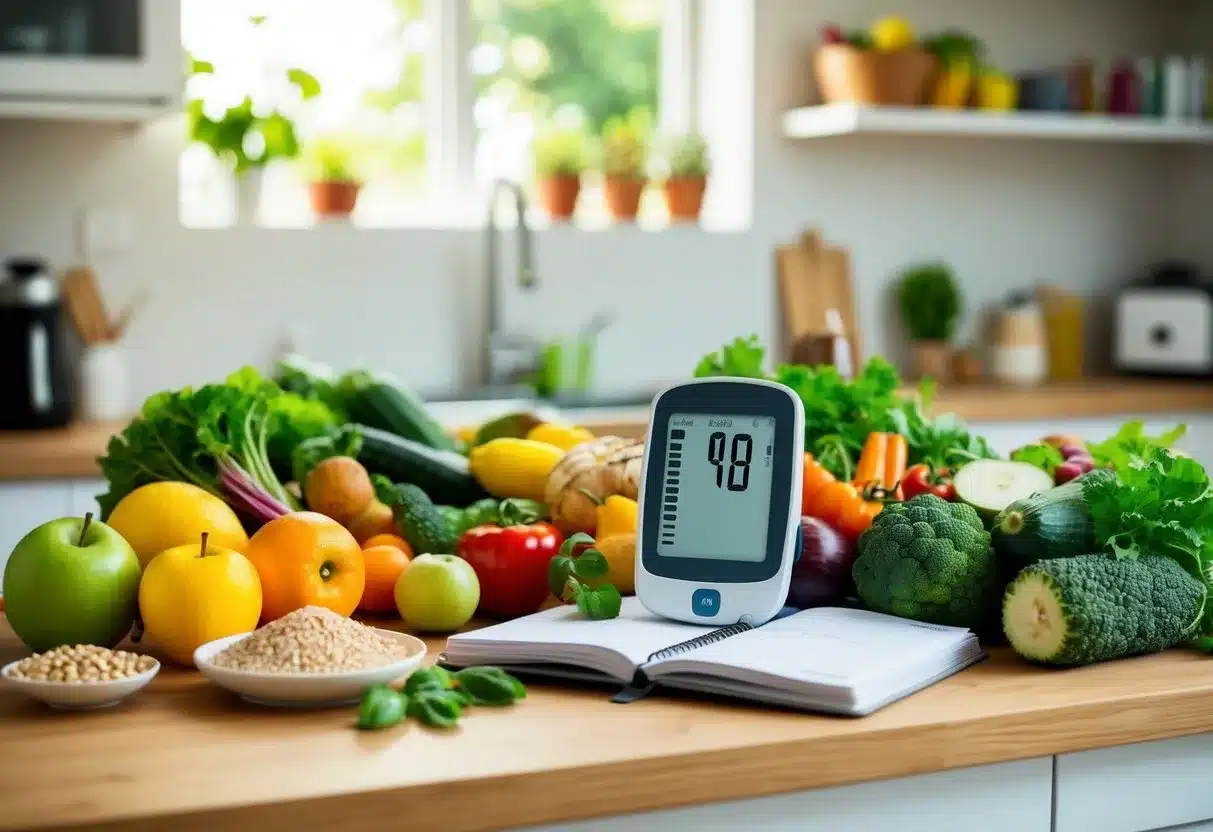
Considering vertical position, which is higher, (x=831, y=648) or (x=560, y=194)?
(x=560, y=194)

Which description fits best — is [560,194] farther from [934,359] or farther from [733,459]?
[733,459]

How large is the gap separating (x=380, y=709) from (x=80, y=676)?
0.26m

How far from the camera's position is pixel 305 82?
3797 mm

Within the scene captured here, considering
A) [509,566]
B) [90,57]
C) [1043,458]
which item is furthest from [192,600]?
[90,57]

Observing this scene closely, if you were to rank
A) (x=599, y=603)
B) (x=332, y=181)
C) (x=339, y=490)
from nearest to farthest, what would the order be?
(x=599, y=603)
(x=339, y=490)
(x=332, y=181)

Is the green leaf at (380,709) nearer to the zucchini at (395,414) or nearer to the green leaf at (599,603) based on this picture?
the green leaf at (599,603)

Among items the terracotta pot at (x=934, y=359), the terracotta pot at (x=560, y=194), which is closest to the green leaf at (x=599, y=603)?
the terracotta pot at (x=560, y=194)

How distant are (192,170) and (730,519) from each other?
115 inches

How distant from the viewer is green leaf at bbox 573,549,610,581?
1.47 metres

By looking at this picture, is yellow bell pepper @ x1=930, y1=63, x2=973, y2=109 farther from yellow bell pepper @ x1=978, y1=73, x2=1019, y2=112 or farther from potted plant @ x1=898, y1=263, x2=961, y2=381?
potted plant @ x1=898, y1=263, x2=961, y2=381

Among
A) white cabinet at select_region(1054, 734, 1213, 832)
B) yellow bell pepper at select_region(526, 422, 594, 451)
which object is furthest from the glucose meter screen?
yellow bell pepper at select_region(526, 422, 594, 451)

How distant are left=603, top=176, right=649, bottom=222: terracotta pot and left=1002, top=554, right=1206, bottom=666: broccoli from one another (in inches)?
119

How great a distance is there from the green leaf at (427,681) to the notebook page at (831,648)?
17 cm

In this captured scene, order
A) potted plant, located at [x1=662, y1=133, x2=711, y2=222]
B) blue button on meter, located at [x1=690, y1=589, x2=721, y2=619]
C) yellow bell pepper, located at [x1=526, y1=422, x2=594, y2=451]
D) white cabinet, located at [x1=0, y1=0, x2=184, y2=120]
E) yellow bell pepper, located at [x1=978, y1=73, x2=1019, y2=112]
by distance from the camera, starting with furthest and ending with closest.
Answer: yellow bell pepper, located at [x1=978, y1=73, x2=1019, y2=112] → potted plant, located at [x1=662, y1=133, x2=711, y2=222] → white cabinet, located at [x1=0, y1=0, x2=184, y2=120] → yellow bell pepper, located at [x1=526, y1=422, x2=594, y2=451] → blue button on meter, located at [x1=690, y1=589, x2=721, y2=619]
